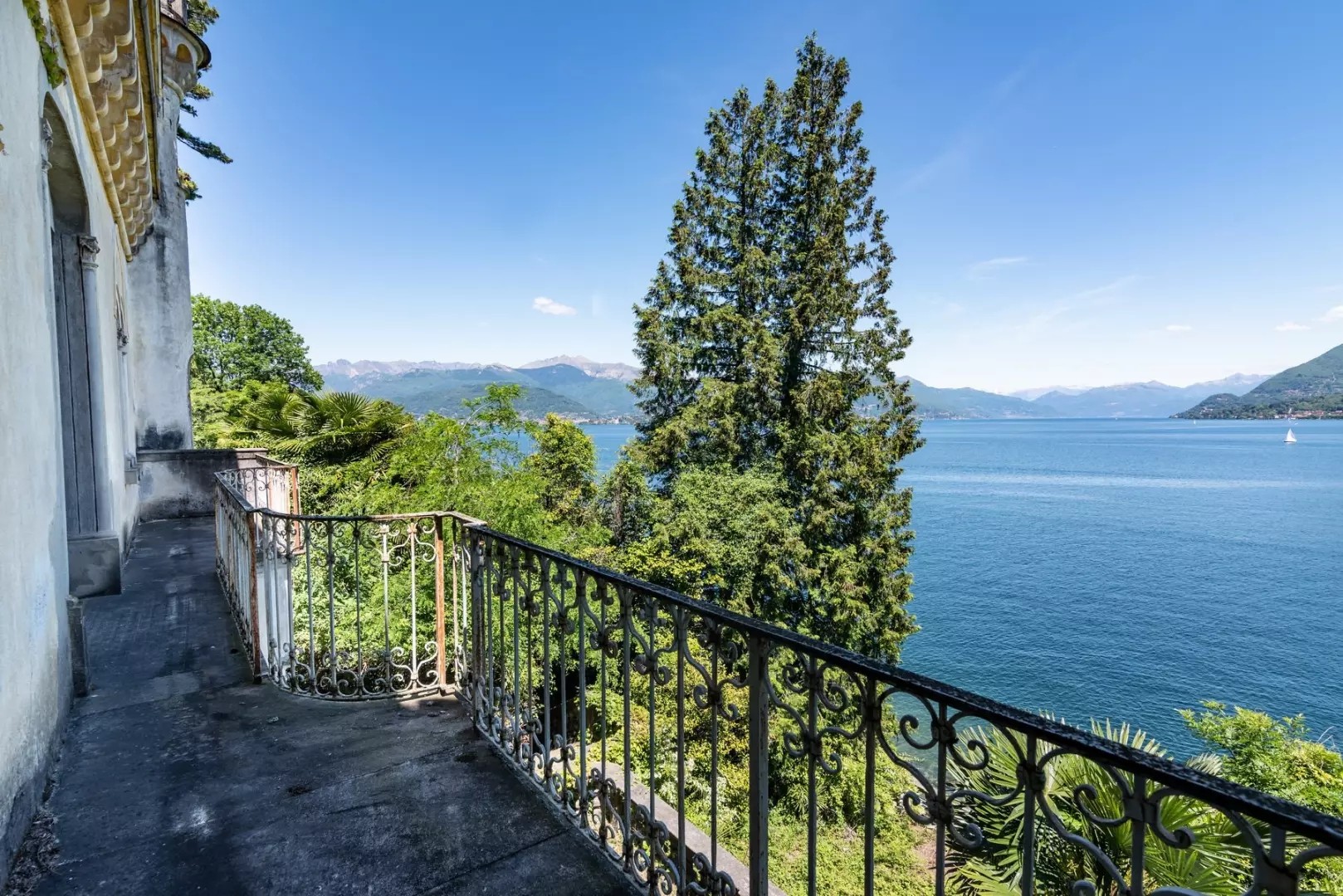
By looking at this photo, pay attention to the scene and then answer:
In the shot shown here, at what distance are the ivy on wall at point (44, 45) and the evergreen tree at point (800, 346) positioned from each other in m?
15.9

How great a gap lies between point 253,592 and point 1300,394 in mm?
213990

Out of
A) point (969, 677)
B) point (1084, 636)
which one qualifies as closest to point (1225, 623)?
point (1084, 636)

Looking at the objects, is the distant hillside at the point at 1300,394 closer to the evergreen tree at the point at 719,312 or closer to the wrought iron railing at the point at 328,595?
the evergreen tree at the point at 719,312

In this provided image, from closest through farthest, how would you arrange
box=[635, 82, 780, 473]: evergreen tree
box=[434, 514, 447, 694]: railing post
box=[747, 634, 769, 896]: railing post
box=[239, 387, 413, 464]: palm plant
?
box=[747, 634, 769, 896]: railing post
box=[434, 514, 447, 694]: railing post
box=[239, 387, 413, 464]: palm plant
box=[635, 82, 780, 473]: evergreen tree

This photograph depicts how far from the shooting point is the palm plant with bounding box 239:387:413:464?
1533 centimetres

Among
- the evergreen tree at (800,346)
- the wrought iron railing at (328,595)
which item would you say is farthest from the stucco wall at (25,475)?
the evergreen tree at (800,346)

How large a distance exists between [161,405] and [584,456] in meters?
15.2

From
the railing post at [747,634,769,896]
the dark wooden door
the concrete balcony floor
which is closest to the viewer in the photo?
the railing post at [747,634,769,896]

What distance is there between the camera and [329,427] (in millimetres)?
15406

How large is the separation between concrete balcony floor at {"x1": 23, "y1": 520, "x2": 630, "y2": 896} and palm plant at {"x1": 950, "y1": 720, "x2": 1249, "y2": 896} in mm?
1663

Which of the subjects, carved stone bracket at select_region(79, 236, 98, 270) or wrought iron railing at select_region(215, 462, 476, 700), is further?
carved stone bracket at select_region(79, 236, 98, 270)

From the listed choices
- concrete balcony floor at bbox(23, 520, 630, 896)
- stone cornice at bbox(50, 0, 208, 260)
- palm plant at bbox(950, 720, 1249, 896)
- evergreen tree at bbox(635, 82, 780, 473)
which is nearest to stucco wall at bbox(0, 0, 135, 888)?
concrete balcony floor at bbox(23, 520, 630, 896)

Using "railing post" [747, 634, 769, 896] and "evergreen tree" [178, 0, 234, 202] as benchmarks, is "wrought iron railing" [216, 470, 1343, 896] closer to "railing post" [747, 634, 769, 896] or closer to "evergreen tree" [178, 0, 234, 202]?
"railing post" [747, 634, 769, 896]

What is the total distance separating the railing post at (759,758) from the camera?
1925mm
